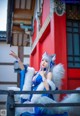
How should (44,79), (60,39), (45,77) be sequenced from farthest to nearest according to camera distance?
(60,39) < (45,77) < (44,79)

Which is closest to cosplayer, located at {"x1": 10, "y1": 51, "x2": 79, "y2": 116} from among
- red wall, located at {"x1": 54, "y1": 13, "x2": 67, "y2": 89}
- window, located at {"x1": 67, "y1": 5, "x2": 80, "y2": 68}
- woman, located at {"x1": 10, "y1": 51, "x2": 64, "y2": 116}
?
woman, located at {"x1": 10, "y1": 51, "x2": 64, "y2": 116}

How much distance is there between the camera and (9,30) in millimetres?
8164

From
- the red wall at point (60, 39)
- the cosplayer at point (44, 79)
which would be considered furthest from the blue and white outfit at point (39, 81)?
the red wall at point (60, 39)

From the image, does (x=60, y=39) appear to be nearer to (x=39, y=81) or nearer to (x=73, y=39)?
(x=73, y=39)

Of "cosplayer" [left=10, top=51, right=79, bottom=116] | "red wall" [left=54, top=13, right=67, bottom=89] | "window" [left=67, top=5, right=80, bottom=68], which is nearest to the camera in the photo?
"cosplayer" [left=10, top=51, right=79, bottom=116]

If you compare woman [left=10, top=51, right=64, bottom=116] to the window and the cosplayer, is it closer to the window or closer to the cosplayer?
the cosplayer

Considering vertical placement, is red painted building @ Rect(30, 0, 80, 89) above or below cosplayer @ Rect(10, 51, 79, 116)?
above

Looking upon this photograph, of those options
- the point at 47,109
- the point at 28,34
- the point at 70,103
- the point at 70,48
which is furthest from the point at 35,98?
the point at 28,34

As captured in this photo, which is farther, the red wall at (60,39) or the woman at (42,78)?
the red wall at (60,39)

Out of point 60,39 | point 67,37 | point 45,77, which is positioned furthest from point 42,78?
point 67,37

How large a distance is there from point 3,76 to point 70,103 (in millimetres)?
8734

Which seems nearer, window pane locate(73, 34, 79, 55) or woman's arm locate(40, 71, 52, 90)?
woman's arm locate(40, 71, 52, 90)

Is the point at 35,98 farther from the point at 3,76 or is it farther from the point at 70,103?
the point at 3,76

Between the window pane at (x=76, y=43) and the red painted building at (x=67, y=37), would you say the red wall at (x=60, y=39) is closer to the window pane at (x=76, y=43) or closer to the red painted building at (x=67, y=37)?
the red painted building at (x=67, y=37)
